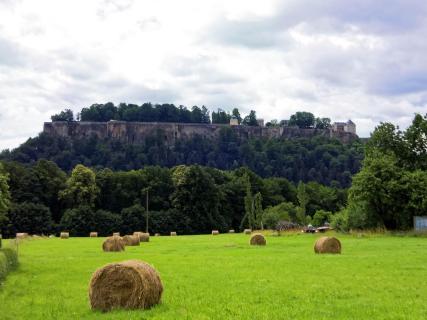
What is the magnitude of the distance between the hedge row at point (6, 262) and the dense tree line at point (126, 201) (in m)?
63.5

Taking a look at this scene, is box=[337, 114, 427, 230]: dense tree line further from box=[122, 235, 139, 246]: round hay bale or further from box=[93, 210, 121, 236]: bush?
box=[93, 210, 121, 236]: bush

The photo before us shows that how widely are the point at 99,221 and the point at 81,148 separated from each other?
99200 millimetres

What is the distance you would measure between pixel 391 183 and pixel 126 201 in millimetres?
68307

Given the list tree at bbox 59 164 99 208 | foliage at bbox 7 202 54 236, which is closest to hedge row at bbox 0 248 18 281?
foliage at bbox 7 202 54 236

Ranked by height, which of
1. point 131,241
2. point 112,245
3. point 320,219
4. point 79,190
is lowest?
point 320,219

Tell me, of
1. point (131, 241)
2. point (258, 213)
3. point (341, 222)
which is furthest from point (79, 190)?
point (131, 241)

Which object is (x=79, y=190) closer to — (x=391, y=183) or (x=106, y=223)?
(x=106, y=223)

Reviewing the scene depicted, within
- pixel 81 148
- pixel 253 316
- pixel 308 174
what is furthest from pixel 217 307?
pixel 81 148

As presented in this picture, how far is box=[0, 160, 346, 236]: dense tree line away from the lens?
3917 inches

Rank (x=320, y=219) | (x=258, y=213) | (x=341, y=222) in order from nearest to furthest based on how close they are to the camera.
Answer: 1. (x=341, y=222)
2. (x=258, y=213)
3. (x=320, y=219)

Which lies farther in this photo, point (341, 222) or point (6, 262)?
point (341, 222)

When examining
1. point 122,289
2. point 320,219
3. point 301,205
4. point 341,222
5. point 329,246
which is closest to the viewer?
point 122,289

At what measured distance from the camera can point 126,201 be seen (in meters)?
116

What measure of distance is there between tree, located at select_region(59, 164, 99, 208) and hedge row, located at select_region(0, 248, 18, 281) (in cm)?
8041
